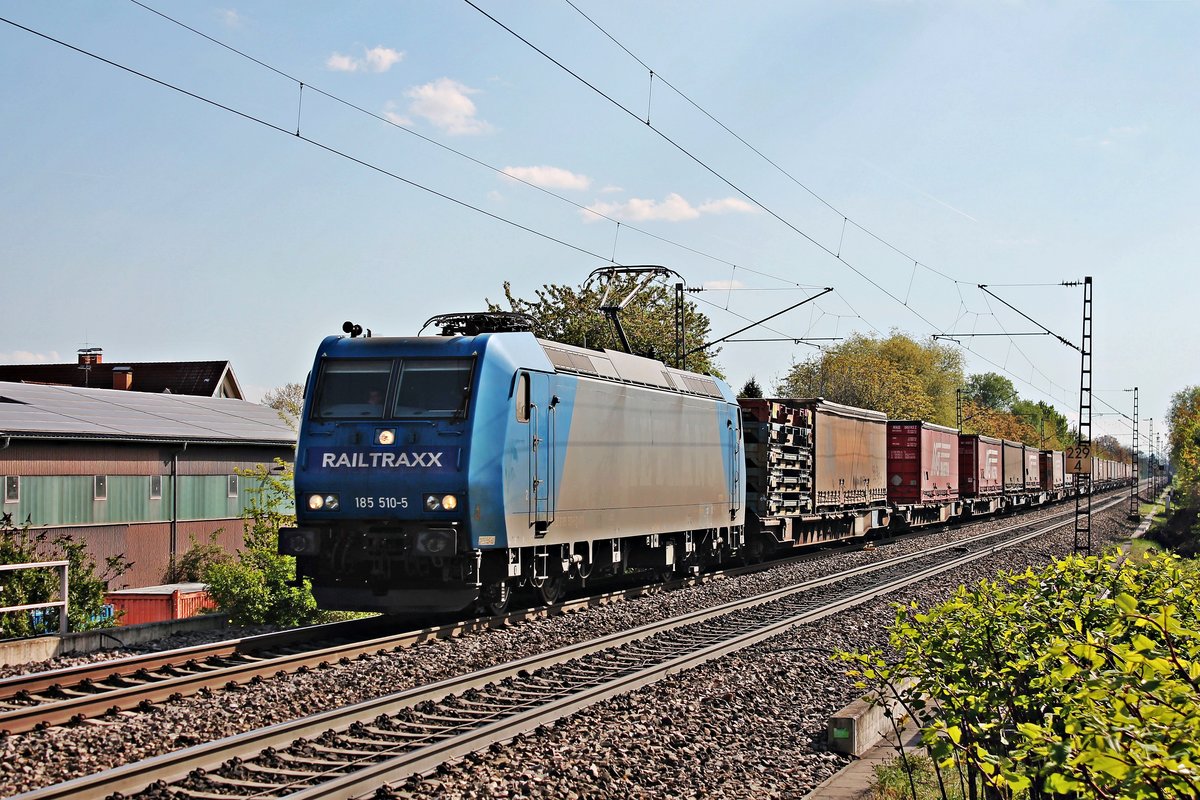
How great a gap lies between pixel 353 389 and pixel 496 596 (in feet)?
10.4

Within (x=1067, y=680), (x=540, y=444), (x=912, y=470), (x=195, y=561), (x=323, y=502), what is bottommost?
(x=195, y=561)

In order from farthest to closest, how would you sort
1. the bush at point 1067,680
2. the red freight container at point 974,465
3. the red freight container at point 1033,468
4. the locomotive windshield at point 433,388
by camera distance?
the red freight container at point 1033,468
the red freight container at point 974,465
the locomotive windshield at point 433,388
the bush at point 1067,680

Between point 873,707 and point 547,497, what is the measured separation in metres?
6.34

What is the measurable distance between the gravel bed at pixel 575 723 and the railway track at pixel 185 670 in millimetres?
220

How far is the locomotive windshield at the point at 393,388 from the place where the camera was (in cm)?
1362

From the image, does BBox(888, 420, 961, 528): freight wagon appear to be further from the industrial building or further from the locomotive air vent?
the locomotive air vent

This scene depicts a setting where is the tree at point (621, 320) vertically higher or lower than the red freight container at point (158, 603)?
higher

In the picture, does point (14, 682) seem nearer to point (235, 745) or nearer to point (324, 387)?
point (235, 745)

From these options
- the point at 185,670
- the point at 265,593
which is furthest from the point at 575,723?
the point at 265,593

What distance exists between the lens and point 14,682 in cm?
975

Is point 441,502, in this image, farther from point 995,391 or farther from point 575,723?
point 995,391

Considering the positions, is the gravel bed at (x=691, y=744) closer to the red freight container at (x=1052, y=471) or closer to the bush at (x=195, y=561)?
the bush at (x=195, y=561)

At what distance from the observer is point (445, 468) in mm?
13312

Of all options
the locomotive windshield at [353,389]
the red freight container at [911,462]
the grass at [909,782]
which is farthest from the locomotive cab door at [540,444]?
the red freight container at [911,462]
